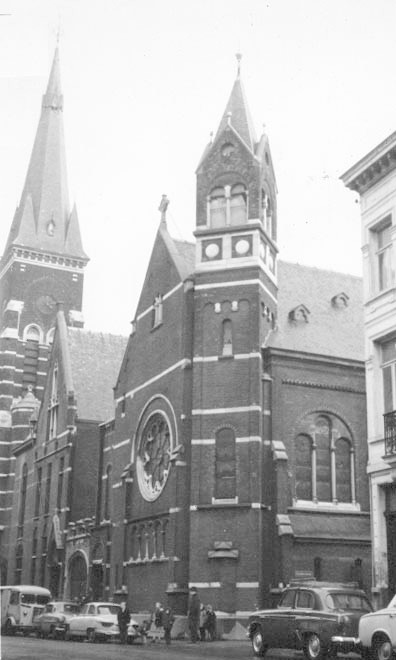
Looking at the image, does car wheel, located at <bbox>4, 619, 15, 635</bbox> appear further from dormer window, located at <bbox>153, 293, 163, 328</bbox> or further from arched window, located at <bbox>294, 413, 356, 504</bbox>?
dormer window, located at <bbox>153, 293, 163, 328</bbox>

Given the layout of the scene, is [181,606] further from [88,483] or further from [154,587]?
[88,483]

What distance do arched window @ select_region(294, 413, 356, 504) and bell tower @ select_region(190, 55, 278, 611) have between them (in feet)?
7.58

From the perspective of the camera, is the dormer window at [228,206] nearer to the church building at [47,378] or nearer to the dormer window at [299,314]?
the dormer window at [299,314]

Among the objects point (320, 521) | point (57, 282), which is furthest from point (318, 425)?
point (57, 282)

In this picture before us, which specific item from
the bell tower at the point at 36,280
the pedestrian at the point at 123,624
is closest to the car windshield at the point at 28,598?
the pedestrian at the point at 123,624

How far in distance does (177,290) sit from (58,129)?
46645 millimetres

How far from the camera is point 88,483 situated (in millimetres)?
54094

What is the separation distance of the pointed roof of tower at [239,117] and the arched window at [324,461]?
1285cm

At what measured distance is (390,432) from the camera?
2411 centimetres

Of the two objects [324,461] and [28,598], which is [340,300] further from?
[28,598]

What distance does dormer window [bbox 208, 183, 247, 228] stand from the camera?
40.5 m

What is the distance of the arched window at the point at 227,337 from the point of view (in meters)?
38.5

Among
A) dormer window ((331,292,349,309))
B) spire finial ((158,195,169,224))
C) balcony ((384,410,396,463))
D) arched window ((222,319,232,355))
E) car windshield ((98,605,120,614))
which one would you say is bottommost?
car windshield ((98,605,120,614))

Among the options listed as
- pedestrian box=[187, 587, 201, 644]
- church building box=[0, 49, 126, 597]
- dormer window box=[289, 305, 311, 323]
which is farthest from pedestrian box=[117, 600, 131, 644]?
church building box=[0, 49, 126, 597]
